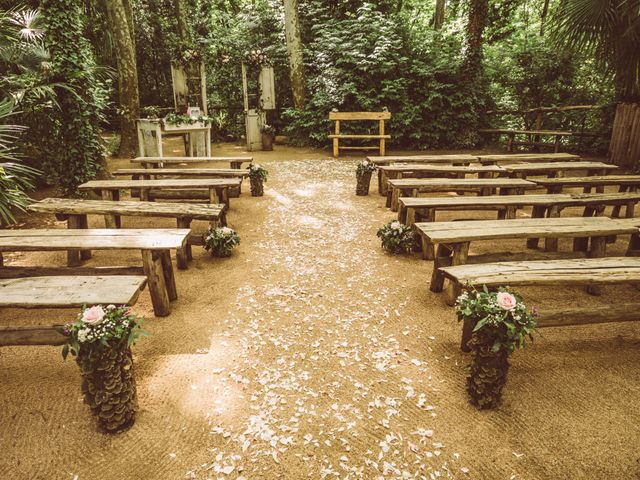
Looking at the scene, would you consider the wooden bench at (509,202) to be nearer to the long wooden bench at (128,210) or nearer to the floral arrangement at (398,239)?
the floral arrangement at (398,239)

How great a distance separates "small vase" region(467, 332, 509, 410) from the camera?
2443mm

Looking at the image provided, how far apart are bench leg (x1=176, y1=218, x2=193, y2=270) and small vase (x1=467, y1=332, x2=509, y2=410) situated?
331 centimetres

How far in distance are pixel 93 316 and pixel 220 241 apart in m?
2.55

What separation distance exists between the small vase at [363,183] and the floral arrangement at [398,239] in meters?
2.82

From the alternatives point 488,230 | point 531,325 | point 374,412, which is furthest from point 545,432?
point 488,230

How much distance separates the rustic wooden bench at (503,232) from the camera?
3589 mm

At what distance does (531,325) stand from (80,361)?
8.94 feet

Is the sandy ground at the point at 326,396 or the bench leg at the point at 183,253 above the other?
the bench leg at the point at 183,253

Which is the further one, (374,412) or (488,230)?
(488,230)

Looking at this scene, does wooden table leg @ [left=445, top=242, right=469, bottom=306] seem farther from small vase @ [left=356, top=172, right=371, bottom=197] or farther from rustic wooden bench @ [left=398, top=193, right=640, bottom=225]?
small vase @ [left=356, top=172, right=371, bottom=197]

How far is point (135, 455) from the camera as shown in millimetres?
2207

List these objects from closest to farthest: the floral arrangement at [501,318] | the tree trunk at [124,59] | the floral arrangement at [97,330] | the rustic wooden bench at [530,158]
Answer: the floral arrangement at [97,330], the floral arrangement at [501,318], the rustic wooden bench at [530,158], the tree trunk at [124,59]

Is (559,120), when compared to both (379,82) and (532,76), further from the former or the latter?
(379,82)

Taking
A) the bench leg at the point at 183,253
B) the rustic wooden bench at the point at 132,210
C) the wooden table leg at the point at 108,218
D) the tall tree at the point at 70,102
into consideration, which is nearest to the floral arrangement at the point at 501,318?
Answer: the rustic wooden bench at the point at 132,210
